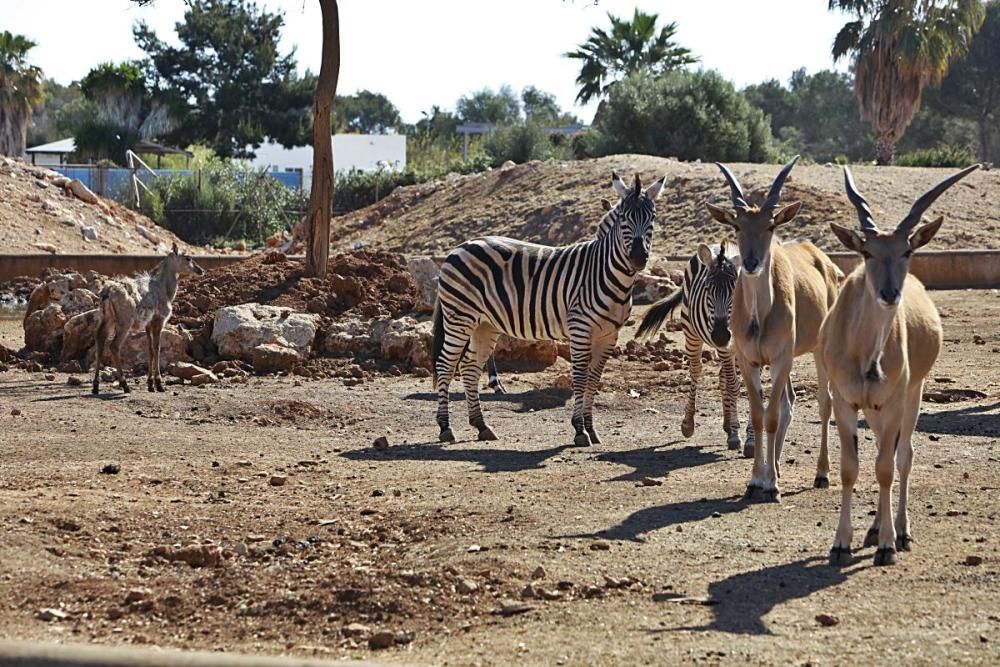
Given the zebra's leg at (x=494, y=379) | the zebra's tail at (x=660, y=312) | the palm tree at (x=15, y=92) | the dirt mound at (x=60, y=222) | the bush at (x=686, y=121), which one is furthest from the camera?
the palm tree at (x=15, y=92)

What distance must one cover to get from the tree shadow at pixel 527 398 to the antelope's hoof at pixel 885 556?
729 centimetres

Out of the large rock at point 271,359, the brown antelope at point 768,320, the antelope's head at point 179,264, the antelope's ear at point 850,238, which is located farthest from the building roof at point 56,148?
the antelope's ear at point 850,238

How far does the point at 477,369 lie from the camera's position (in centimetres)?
1386

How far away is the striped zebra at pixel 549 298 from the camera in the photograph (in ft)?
42.7

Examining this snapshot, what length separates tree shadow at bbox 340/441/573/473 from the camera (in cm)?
1151

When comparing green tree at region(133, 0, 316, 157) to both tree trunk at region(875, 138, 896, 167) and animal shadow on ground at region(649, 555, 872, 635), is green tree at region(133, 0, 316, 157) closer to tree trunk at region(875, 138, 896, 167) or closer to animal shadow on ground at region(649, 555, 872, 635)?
tree trunk at region(875, 138, 896, 167)

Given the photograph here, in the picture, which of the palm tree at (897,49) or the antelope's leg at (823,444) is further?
the palm tree at (897,49)

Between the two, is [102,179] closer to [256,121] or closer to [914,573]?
[256,121]

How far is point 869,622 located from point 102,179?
4000cm

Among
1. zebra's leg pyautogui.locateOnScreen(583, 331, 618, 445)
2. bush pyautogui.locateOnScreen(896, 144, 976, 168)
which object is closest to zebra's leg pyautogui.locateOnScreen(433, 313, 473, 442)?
zebra's leg pyautogui.locateOnScreen(583, 331, 618, 445)

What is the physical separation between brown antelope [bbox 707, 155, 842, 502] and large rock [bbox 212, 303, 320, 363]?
793cm

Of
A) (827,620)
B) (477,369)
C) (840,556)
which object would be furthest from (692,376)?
(827,620)

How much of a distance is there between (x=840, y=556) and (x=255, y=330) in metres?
10.5

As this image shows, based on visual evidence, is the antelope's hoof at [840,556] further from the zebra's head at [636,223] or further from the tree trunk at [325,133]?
the tree trunk at [325,133]
